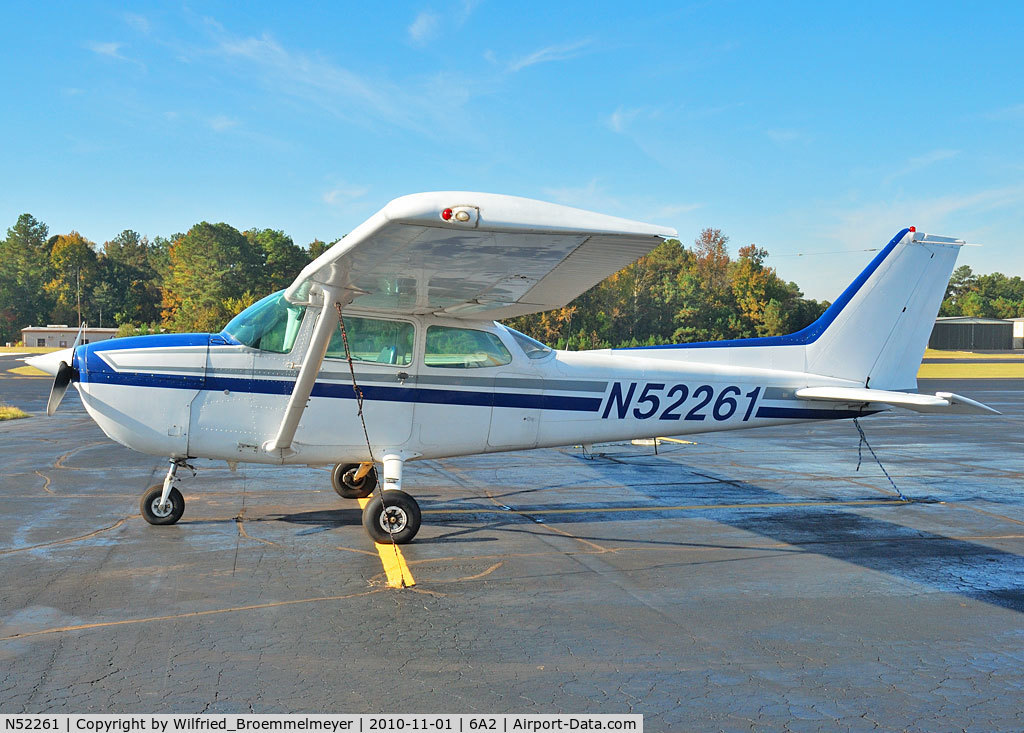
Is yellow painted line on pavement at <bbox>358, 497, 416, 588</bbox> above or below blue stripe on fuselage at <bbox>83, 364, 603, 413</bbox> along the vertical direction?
below

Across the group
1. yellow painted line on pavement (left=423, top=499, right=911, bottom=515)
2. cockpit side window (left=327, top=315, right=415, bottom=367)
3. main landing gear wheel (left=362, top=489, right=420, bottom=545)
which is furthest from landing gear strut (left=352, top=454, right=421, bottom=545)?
yellow painted line on pavement (left=423, top=499, right=911, bottom=515)

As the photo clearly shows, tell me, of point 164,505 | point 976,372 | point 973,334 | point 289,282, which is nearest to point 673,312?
point 976,372

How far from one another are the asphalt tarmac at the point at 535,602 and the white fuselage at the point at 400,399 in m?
0.92

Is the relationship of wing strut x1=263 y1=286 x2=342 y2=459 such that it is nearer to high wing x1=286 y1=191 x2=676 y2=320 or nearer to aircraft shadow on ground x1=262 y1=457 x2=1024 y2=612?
high wing x1=286 y1=191 x2=676 y2=320

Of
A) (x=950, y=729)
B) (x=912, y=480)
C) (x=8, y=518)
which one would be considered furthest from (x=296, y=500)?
(x=912, y=480)

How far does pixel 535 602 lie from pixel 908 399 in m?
4.90

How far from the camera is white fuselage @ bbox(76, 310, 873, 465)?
25.8 ft

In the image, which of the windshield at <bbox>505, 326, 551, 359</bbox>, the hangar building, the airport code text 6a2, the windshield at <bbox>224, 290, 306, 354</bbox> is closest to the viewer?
the windshield at <bbox>224, 290, 306, 354</bbox>

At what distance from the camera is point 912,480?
39.3 feet

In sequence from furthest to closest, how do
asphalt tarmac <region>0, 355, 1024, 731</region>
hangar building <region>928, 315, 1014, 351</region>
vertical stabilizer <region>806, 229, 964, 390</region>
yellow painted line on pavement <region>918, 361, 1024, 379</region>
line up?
hangar building <region>928, 315, 1014, 351</region>, yellow painted line on pavement <region>918, 361, 1024, 379</region>, vertical stabilizer <region>806, 229, 964, 390</region>, asphalt tarmac <region>0, 355, 1024, 731</region>

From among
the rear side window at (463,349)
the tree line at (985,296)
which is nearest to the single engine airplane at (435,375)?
the rear side window at (463,349)

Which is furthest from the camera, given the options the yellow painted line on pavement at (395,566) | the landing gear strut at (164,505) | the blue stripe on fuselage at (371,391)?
the landing gear strut at (164,505)

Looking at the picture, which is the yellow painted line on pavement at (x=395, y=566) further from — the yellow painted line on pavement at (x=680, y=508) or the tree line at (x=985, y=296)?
the tree line at (x=985, y=296)

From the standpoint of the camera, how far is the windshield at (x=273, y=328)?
8.08 meters
